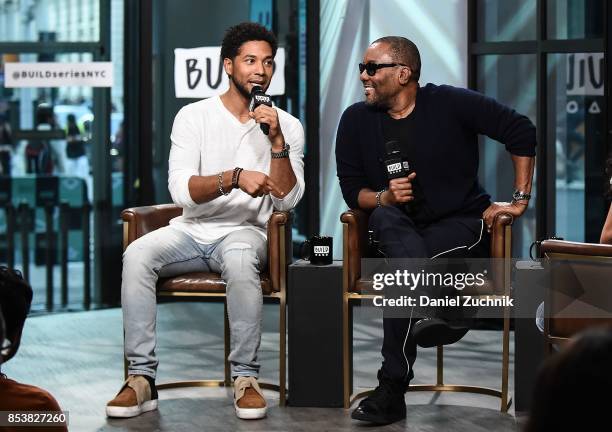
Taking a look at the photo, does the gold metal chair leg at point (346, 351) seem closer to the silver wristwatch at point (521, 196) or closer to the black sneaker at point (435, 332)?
the black sneaker at point (435, 332)

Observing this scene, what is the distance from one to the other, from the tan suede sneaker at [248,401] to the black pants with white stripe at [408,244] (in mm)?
438

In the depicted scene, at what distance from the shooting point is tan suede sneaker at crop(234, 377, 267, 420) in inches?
140

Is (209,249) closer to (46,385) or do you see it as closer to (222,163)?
(222,163)

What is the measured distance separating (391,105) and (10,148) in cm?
291

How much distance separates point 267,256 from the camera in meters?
3.85

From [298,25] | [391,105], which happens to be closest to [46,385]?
[391,105]

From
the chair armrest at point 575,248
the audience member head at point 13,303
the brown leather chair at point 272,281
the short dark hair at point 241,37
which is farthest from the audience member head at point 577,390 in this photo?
the short dark hair at point 241,37

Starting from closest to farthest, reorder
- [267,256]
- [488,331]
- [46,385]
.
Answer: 1. [267,256]
2. [46,385]
3. [488,331]

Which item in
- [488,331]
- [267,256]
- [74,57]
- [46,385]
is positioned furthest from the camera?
[74,57]

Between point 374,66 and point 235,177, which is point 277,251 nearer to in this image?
point 235,177

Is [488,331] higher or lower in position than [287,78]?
lower

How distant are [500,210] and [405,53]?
2.26ft

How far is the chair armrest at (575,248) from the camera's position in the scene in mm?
2891

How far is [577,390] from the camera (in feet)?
2.52
